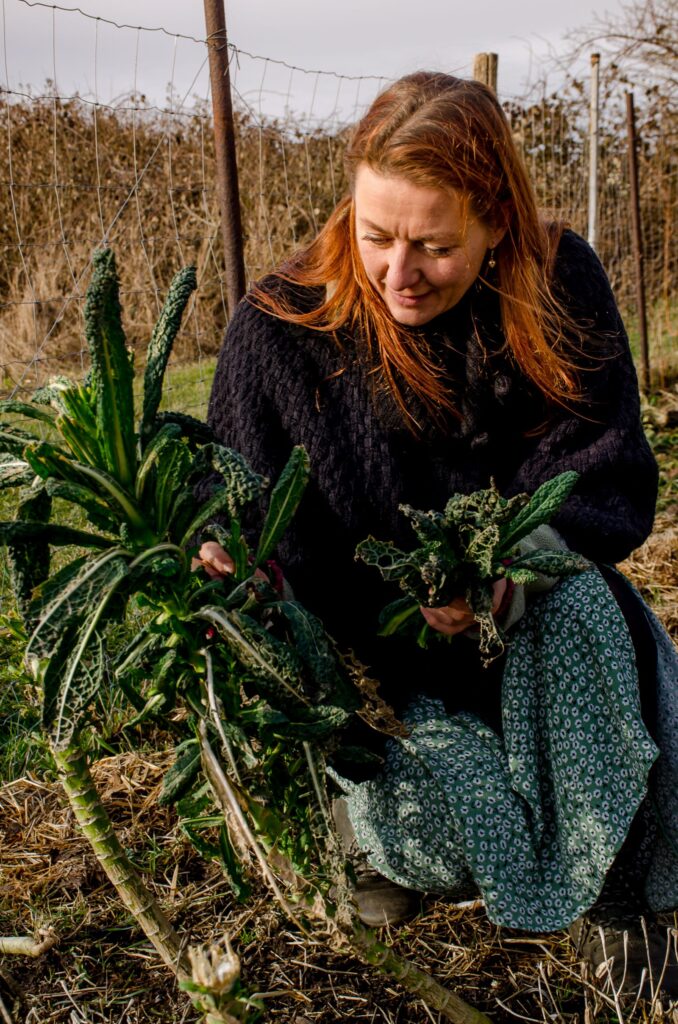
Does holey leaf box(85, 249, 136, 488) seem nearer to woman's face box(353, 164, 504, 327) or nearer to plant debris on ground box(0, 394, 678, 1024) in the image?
woman's face box(353, 164, 504, 327)

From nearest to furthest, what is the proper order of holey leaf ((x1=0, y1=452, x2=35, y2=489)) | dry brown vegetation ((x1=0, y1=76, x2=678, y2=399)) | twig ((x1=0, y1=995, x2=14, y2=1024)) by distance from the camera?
holey leaf ((x1=0, y1=452, x2=35, y2=489))
twig ((x1=0, y1=995, x2=14, y2=1024))
dry brown vegetation ((x1=0, y1=76, x2=678, y2=399))

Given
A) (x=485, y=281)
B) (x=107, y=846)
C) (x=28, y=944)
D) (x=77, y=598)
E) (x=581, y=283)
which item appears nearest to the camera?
(x=77, y=598)

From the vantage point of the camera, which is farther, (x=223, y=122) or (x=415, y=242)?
(x=223, y=122)

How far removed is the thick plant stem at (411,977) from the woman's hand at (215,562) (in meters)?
0.52

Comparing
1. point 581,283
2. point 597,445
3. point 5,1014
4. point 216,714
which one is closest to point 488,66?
point 581,283

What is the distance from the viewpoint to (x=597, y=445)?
189 cm

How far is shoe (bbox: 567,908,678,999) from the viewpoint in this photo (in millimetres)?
1573

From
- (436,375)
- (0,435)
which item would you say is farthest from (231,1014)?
(436,375)

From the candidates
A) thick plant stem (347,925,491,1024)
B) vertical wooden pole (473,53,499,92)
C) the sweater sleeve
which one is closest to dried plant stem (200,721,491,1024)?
thick plant stem (347,925,491,1024)

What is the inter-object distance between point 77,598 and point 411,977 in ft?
2.52

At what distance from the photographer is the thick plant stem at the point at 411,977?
4.22 feet

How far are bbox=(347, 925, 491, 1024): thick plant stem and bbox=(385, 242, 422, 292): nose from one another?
3.48 ft

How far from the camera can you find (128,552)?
1.12 meters

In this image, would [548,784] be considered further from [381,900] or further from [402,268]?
[402,268]
